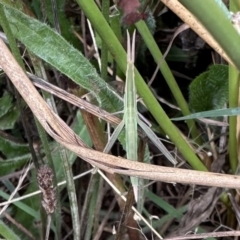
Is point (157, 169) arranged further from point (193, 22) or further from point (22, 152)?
point (22, 152)

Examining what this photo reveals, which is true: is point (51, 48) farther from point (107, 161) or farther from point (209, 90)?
point (209, 90)

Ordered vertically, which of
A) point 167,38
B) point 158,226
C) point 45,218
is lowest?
point 158,226

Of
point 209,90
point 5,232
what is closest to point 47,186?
point 5,232

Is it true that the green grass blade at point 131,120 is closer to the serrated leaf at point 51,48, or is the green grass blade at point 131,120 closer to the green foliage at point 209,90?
the serrated leaf at point 51,48

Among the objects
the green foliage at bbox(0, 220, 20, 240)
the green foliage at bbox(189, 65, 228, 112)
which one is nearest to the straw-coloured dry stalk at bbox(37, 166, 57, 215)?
the green foliage at bbox(0, 220, 20, 240)

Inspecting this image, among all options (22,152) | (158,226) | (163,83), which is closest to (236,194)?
(158,226)

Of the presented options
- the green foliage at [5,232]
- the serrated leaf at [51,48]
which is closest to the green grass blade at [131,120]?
the serrated leaf at [51,48]
